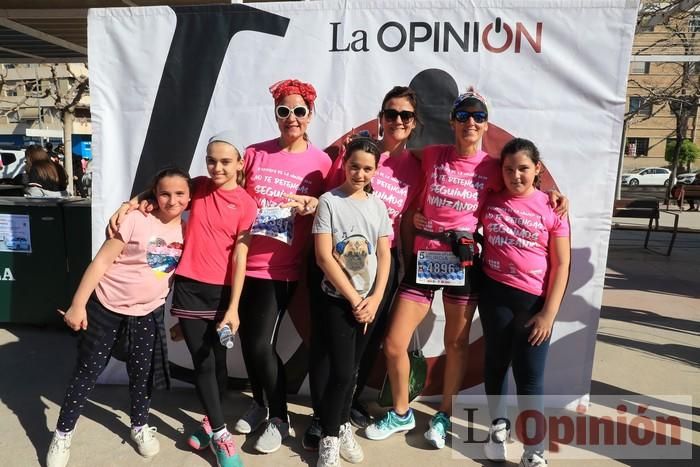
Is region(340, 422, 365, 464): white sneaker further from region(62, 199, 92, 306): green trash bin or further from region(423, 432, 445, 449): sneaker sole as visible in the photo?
region(62, 199, 92, 306): green trash bin

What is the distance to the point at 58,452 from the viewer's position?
8.48 ft

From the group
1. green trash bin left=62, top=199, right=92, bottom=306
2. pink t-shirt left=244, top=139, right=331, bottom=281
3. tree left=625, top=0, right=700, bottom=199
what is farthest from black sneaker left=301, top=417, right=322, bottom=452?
tree left=625, top=0, right=700, bottom=199

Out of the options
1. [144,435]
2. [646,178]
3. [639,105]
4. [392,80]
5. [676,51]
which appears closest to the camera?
[144,435]

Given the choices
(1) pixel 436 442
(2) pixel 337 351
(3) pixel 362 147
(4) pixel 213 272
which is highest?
(3) pixel 362 147

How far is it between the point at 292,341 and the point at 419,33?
2.20m

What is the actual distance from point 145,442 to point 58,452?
0.42m

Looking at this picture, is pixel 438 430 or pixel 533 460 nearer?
pixel 533 460

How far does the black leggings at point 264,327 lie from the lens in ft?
8.58

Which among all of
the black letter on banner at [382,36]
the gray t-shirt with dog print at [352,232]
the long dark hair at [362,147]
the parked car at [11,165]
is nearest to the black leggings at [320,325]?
the gray t-shirt with dog print at [352,232]

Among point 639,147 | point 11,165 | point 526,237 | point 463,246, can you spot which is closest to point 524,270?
point 526,237

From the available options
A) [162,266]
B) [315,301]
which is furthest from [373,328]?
[162,266]

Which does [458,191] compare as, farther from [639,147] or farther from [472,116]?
[639,147]

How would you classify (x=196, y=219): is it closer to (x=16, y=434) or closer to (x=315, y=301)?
(x=315, y=301)

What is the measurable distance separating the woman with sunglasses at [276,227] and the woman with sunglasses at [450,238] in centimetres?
60
